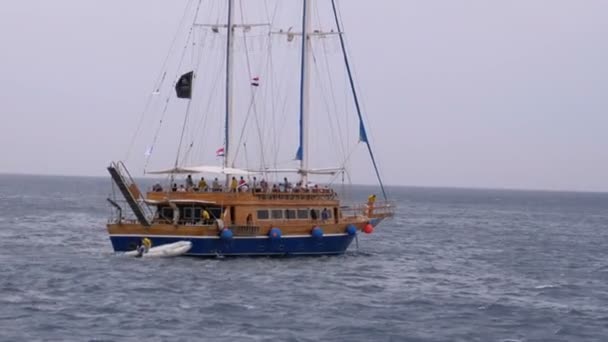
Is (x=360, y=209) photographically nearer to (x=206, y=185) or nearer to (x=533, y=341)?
(x=206, y=185)

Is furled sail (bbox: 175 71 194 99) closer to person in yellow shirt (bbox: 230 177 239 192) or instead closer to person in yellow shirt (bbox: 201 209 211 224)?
person in yellow shirt (bbox: 230 177 239 192)

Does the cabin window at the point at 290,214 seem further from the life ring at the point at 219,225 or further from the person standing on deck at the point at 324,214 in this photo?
the life ring at the point at 219,225

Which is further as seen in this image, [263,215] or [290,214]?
[290,214]

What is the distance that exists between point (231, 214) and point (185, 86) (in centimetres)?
768

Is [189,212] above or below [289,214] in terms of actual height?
above

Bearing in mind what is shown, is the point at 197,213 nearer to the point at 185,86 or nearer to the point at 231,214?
the point at 231,214

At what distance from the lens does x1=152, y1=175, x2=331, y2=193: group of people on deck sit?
182 ft

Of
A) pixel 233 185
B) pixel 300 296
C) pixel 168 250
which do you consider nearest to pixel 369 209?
pixel 233 185

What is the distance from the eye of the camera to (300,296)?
145 ft

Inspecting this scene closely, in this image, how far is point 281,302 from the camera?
4241 centimetres

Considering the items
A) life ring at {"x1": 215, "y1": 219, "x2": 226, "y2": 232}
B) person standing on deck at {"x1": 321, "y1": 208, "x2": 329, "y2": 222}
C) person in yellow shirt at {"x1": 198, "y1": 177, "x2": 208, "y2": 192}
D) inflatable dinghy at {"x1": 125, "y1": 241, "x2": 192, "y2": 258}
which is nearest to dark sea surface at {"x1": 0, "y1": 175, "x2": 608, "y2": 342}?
inflatable dinghy at {"x1": 125, "y1": 241, "x2": 192, "y2": 258}

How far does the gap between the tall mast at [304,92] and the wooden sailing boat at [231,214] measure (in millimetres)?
84

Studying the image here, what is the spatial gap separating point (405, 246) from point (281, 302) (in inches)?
1356

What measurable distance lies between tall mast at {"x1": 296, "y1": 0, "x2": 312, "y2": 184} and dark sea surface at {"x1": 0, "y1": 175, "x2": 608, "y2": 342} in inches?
244
